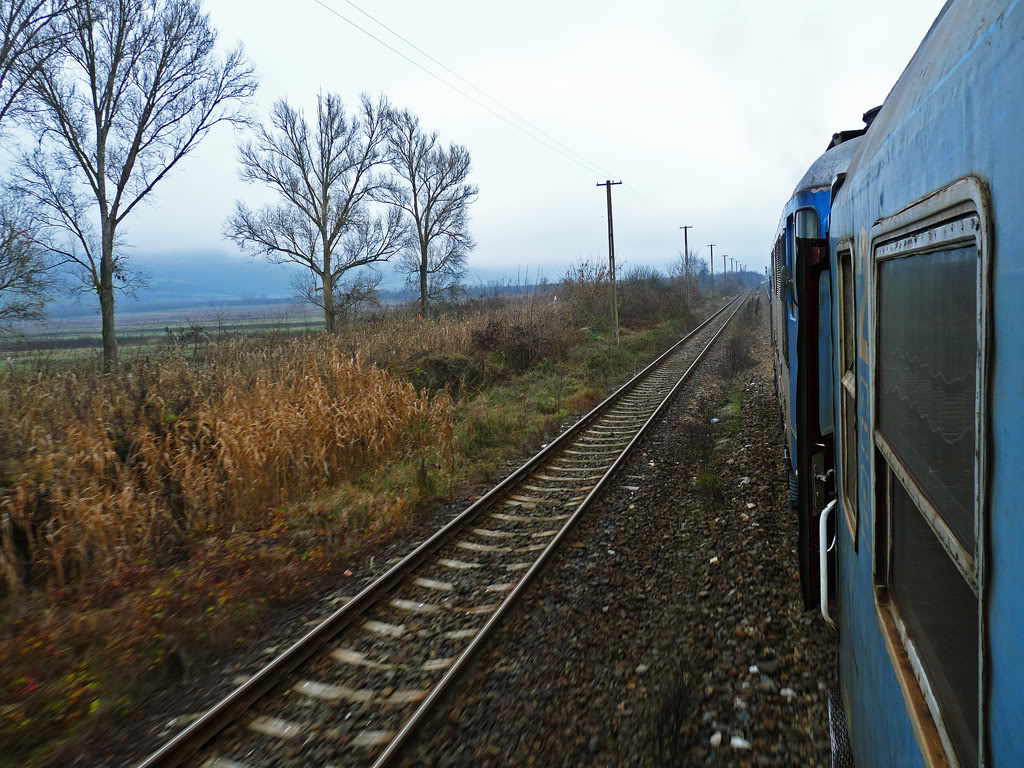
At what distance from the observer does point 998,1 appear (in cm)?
95

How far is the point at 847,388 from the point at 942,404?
60.4 inches

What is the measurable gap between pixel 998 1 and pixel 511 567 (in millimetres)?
5484

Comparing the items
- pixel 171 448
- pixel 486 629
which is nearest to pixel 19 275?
pixel 171 448

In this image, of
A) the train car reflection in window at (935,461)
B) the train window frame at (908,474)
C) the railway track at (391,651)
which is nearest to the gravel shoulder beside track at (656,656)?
the railway track at (391,651)

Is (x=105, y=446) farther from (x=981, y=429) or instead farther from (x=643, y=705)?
(x=981, y=429)

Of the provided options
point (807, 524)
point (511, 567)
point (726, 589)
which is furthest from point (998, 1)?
point (511, 567)

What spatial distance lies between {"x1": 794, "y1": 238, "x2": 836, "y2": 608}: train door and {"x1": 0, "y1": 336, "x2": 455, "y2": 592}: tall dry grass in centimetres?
565

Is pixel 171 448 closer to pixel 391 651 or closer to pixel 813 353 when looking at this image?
pixel 391 651

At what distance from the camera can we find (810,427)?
11.4 feet

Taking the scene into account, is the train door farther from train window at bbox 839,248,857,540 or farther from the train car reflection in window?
the train car reflection in window

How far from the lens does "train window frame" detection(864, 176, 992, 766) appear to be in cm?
95

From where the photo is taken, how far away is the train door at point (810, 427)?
11.1ft

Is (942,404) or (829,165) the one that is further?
(829,165)

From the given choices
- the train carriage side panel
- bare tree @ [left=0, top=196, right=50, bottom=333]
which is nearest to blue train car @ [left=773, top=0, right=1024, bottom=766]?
the train carriage side panel
